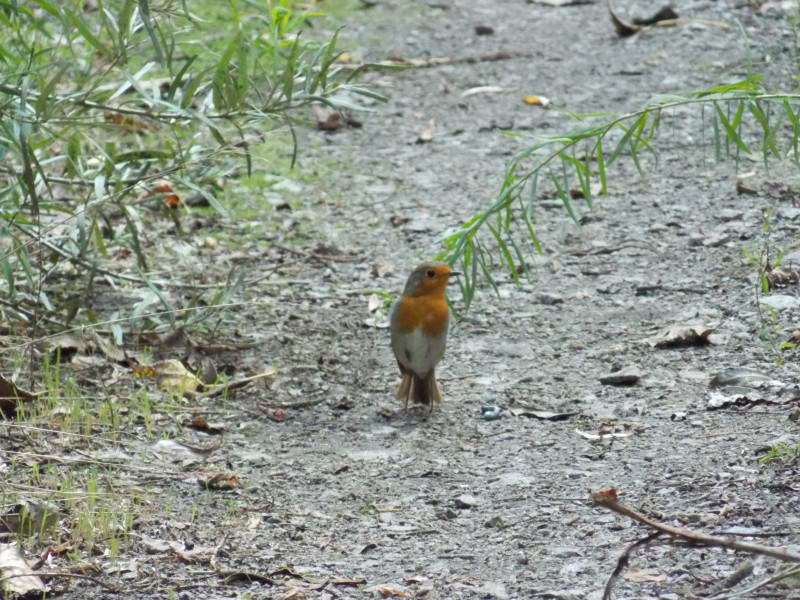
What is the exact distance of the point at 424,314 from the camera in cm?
524

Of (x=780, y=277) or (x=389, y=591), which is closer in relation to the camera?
(x=389, y=591)

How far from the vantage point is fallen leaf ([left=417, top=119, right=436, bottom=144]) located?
8359mm

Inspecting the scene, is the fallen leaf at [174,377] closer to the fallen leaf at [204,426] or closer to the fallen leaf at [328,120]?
the fallen leaf at [204,426]

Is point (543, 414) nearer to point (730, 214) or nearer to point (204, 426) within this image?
point (204, 426)

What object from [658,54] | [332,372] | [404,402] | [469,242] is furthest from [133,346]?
[658,54]

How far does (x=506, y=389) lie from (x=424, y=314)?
45 centimetres

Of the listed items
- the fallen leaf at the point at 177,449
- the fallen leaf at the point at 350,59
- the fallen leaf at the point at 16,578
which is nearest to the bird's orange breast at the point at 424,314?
the fallen leaf at the point at 177,449

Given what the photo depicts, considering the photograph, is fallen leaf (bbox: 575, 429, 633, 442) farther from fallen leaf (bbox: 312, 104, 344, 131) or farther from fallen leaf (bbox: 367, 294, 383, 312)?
fallen leaf (bbox: 312, 104, 344, 131)

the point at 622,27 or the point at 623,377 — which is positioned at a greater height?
the point at 622,27

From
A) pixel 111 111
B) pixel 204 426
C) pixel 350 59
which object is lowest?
pixel 204 426

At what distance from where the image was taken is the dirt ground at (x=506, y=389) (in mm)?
3572

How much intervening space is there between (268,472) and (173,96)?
1330 millimetres

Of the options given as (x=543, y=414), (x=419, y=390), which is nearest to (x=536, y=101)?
(x=419, y=390)

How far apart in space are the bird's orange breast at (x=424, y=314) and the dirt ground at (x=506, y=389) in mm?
286
